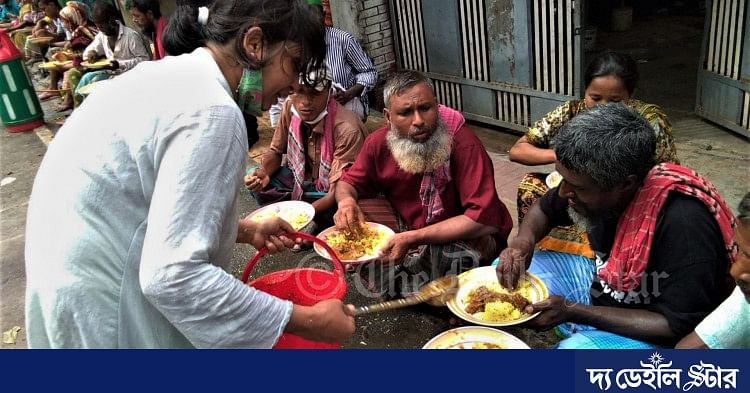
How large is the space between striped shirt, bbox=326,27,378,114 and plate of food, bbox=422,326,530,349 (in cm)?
323

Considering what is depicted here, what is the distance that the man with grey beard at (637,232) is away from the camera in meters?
2.07

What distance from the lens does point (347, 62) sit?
5.34 meters

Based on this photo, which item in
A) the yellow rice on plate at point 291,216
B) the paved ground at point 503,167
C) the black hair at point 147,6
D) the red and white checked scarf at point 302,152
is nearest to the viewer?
the paved ground at point 503,167

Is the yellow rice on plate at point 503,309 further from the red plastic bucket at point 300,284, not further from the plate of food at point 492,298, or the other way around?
the red plastic bucket at point 300,284

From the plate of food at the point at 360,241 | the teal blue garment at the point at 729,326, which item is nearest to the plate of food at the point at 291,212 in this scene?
the plate of food at the point at 360,241

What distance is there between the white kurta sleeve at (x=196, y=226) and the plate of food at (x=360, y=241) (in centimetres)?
164

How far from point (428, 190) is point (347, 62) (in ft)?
8.18

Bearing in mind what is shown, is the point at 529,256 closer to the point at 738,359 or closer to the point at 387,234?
the point at 387,234

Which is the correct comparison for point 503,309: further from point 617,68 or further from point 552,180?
point 617,68

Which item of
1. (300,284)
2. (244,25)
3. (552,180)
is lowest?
(552,180)

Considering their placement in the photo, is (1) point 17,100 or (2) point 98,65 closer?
(2) point 98,65

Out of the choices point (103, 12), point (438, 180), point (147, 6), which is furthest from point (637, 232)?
point (103, 12)

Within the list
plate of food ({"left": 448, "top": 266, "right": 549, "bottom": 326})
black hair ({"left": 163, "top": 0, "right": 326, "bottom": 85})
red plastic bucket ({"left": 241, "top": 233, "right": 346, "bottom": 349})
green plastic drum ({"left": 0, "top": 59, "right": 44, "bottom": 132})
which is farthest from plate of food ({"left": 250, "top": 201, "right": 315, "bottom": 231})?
green plastic drum ({"left": 0, "top": 59, "right": 44, "bottom": 132})

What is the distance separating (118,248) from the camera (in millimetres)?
1552
